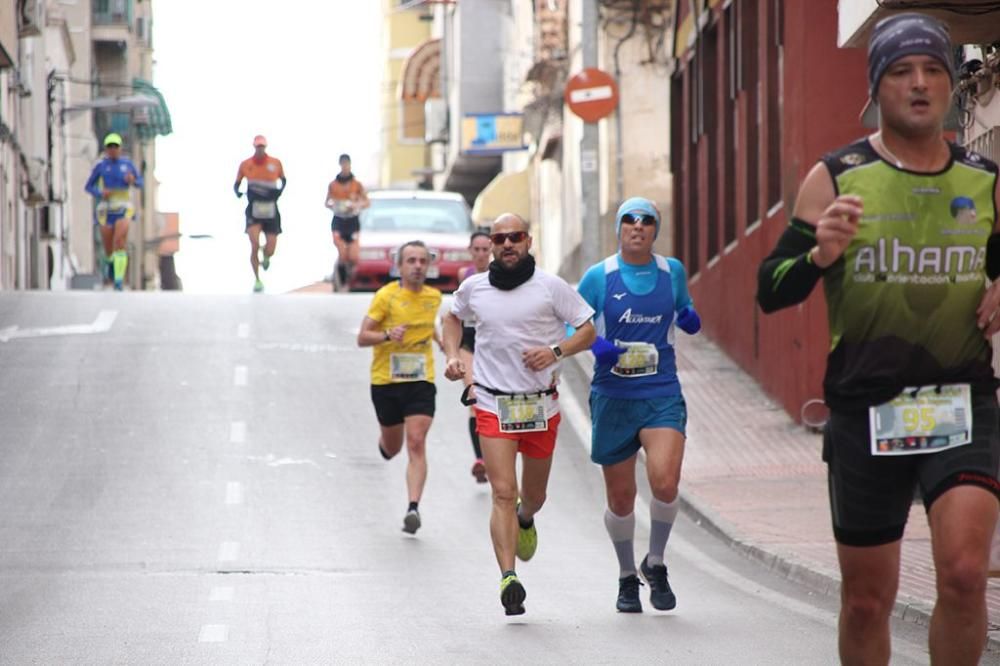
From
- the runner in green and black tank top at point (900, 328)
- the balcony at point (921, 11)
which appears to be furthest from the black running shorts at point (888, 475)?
the balcony at point (921, 11)

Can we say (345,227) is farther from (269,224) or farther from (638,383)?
(638,383)

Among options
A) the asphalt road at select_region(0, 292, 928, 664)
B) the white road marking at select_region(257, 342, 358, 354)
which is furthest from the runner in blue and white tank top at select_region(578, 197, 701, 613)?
the white road marking at select_region(257, 342, 358, 354)

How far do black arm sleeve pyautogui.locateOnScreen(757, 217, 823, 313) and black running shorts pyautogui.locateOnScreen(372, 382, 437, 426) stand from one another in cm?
953

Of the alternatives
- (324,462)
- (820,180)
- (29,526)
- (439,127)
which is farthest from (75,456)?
(439,127)

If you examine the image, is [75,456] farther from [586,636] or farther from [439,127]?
[439,127]

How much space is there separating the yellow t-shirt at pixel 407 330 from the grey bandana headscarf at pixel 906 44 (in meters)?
9.58

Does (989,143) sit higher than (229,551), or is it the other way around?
(989,143)

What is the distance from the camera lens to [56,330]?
25.9m

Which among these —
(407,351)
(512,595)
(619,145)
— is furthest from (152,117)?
(512,595)

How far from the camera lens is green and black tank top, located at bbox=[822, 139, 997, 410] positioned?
6348 millimetres

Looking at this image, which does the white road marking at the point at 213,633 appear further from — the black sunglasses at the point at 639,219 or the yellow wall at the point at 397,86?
the yellow wall at the point at 397,86

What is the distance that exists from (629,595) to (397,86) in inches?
3480

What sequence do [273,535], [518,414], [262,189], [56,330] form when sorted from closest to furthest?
1. [518,414]
2. [273,535]
3. [56,330]
4. [262,189]

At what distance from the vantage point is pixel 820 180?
254 inches
